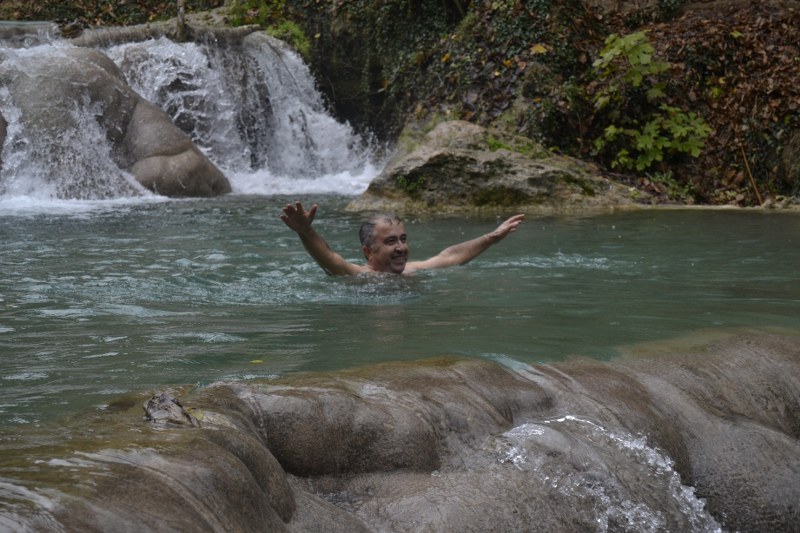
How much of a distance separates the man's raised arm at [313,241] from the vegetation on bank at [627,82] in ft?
24.9

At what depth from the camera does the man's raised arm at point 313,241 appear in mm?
6923

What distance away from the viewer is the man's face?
797 cm

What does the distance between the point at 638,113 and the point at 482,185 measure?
3.36 metres

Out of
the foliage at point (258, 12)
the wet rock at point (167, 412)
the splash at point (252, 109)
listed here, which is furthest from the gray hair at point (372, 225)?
the foliage at point (258, 12)

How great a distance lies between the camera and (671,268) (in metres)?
8.54

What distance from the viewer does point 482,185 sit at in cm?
1352

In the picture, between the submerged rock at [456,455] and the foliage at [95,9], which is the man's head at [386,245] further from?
the foliage at [95,9]

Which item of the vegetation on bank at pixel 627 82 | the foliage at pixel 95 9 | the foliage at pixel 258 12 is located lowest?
the vegetation on bank at pixel 627 82

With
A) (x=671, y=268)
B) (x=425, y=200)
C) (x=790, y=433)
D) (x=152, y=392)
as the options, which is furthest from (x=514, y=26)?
(x=152, y=392)

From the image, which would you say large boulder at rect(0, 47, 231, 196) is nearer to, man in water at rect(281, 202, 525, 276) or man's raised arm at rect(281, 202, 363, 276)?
man in water at rect(281, 202, 525, 276)

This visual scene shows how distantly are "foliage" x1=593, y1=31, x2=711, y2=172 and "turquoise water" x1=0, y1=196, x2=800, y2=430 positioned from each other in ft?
9.36

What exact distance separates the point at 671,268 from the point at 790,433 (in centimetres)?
351

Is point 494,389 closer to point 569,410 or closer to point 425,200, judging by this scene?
point 569,410

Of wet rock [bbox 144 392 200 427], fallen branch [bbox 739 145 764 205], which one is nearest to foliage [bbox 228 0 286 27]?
fallen branch [bbox 739 145 764 205]
